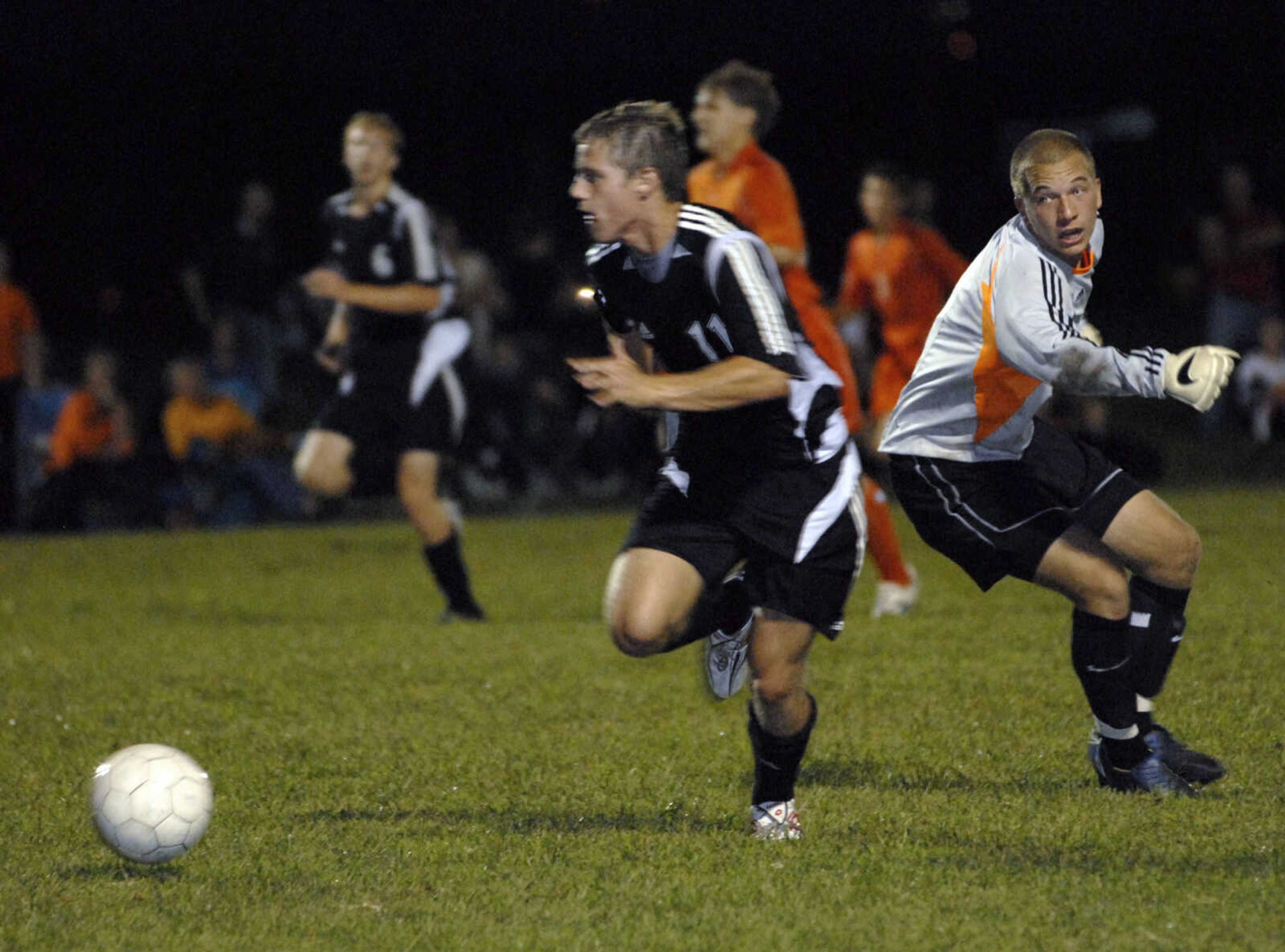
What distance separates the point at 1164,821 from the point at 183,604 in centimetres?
653

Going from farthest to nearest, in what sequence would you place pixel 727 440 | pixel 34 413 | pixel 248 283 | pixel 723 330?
pixel 248 283 → pixel 34 413 → pixel 727 440 → pixel 723 330

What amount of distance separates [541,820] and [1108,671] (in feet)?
5.29

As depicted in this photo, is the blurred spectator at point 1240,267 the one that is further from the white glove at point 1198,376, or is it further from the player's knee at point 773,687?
the player's knee at point 773,687

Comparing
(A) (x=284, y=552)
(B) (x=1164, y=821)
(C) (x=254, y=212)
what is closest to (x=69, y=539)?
(A) (x=284, y=552)

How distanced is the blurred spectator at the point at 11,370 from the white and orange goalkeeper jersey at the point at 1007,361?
10519mm

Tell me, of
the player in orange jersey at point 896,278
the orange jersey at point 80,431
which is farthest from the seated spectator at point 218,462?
the player in orange jersey at point 896,278

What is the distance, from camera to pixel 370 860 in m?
4.50

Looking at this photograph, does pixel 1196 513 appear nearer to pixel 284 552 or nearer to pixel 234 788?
pixel 284 552

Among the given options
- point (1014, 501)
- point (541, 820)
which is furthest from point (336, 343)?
point (1014, 501)

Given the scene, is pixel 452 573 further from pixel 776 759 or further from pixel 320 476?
pixel 776 759

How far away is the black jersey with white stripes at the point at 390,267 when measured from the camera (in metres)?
8.63

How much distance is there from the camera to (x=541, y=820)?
16.1 ft

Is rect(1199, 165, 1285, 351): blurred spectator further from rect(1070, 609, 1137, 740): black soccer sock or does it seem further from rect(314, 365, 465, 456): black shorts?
rect(1070, 609, 1137, 740): black soccer sock

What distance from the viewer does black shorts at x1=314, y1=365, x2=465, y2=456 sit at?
860 cm
